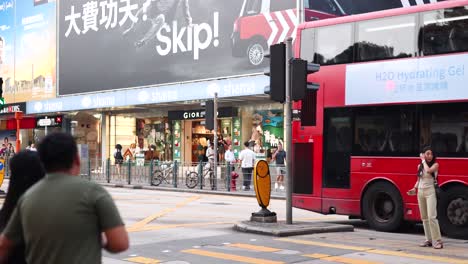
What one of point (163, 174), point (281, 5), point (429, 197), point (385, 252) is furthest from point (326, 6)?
point (385, 252)

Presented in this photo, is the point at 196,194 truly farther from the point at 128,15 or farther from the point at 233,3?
the point at 128,15

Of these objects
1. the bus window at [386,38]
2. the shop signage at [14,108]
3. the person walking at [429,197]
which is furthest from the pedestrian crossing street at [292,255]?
the shop signage at [14,108]

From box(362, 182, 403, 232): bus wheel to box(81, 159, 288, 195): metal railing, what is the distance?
9.68 meters

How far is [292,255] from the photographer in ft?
28.8

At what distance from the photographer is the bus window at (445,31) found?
11211 millimetres

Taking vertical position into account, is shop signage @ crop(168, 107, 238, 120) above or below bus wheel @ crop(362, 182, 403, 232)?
above

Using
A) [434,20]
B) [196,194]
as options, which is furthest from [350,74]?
[196,194]

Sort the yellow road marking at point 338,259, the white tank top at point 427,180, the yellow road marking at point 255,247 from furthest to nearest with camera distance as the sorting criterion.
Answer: the white tank top at point 427,180
the yellow road marking at point 255,247
the yellow road marking at point 338,259

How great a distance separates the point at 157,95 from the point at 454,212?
22.8 meters

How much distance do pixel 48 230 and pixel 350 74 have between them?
10010 mm

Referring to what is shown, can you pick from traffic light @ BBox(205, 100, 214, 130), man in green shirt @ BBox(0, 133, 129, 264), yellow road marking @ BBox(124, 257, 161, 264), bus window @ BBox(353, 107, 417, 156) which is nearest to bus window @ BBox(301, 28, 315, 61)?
bus window @ BBox(353, 107, 417, 156)

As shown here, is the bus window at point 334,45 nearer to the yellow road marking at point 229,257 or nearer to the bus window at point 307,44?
the bus window at point 307,44

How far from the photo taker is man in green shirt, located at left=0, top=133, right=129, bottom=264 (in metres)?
3.19

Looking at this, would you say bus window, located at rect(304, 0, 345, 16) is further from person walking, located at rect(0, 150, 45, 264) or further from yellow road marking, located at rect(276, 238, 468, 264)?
person walking, located at rect(0, 150, 45, 264)
